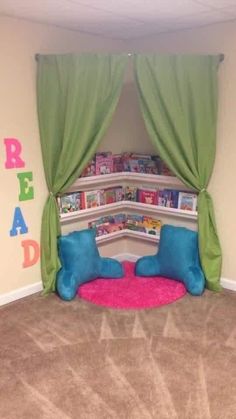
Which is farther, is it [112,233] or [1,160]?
[112,233]

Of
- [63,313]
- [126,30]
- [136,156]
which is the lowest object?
[63,313]

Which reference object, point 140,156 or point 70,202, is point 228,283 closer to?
point 140,156

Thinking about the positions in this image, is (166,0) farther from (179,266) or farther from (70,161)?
(179,266)

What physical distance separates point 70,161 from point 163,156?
76cm

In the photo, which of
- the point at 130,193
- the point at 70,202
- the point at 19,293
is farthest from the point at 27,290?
the point at 130,193

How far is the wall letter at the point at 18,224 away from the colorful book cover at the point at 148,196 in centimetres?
118

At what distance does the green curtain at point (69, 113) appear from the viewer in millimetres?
3264

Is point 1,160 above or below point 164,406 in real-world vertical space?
above

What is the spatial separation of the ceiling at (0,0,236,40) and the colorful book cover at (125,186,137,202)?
1432mm

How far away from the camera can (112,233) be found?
4117 millimetres

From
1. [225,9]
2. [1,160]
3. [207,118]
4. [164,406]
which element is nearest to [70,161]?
[1,160]

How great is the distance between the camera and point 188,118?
3.45 metres

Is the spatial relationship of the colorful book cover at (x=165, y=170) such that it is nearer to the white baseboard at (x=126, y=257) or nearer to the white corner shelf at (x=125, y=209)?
the white corner shelf at (x=125, y=209)

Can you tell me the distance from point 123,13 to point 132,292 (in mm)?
2145
